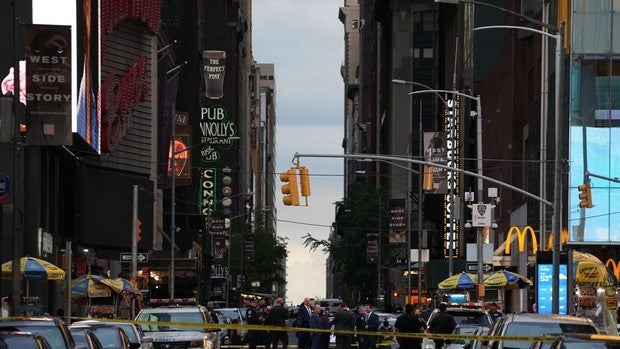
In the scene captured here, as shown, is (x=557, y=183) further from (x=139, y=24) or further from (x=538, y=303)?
(x=139, y=24)

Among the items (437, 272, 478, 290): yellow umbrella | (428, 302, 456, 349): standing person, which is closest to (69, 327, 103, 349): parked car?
(428, 302, 456, 349): standing person

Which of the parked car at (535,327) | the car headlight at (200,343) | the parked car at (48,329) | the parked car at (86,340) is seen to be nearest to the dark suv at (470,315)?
the car headlight at (200,343)

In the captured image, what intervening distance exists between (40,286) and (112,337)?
2719 centimetres

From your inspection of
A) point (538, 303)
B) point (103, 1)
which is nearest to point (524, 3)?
point (103, 1)

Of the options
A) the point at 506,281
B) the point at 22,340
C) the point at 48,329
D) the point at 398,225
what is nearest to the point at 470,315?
the point at 506,281

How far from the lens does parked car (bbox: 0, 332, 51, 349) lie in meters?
19.2

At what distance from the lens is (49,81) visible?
44688 mm

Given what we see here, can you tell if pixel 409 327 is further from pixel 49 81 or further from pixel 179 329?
pixel 49 81

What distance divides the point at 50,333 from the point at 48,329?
0.08 m

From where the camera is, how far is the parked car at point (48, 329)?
68.8 ft

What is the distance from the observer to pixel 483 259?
53281 millimetres

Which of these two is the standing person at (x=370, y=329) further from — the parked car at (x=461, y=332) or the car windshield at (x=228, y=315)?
the car windshield at (x=228, y=315)

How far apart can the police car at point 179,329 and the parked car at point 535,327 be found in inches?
377

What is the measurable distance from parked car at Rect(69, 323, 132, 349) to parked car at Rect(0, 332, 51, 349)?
22.8 feet
